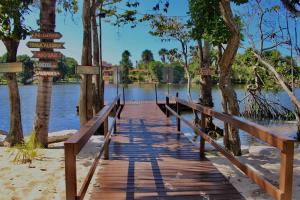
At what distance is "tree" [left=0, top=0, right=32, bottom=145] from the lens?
8.17 metres

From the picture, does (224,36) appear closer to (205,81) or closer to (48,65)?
(48,65)

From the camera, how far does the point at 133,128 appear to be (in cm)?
1042

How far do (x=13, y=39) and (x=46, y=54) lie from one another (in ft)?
3.43

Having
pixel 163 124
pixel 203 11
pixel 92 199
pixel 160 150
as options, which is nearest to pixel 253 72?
pixel 163 124

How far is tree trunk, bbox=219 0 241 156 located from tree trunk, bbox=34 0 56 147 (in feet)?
12.0

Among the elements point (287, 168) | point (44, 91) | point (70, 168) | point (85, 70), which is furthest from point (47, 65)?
point (287, 168)

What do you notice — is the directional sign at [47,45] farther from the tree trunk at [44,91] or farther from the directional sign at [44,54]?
the tree trunk at [44,91]

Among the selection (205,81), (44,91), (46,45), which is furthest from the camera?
(205,81)

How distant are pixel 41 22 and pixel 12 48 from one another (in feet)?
3.39

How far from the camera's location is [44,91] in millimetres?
8219

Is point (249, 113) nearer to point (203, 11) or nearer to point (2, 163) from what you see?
point (203, 11)

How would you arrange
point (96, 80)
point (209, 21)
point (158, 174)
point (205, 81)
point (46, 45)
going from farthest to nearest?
point (205, 81) → point (96, 80) → point (209, 21) → point (46, 45) → point (158, 174)

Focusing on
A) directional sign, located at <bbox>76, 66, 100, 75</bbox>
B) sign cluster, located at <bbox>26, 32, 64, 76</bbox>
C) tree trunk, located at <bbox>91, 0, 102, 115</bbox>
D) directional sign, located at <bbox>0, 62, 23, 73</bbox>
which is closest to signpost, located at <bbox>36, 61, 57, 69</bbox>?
sign cluster, located at <bbox>26, 32, 64, 76</bbox>

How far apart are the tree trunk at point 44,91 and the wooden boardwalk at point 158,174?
158 cm
